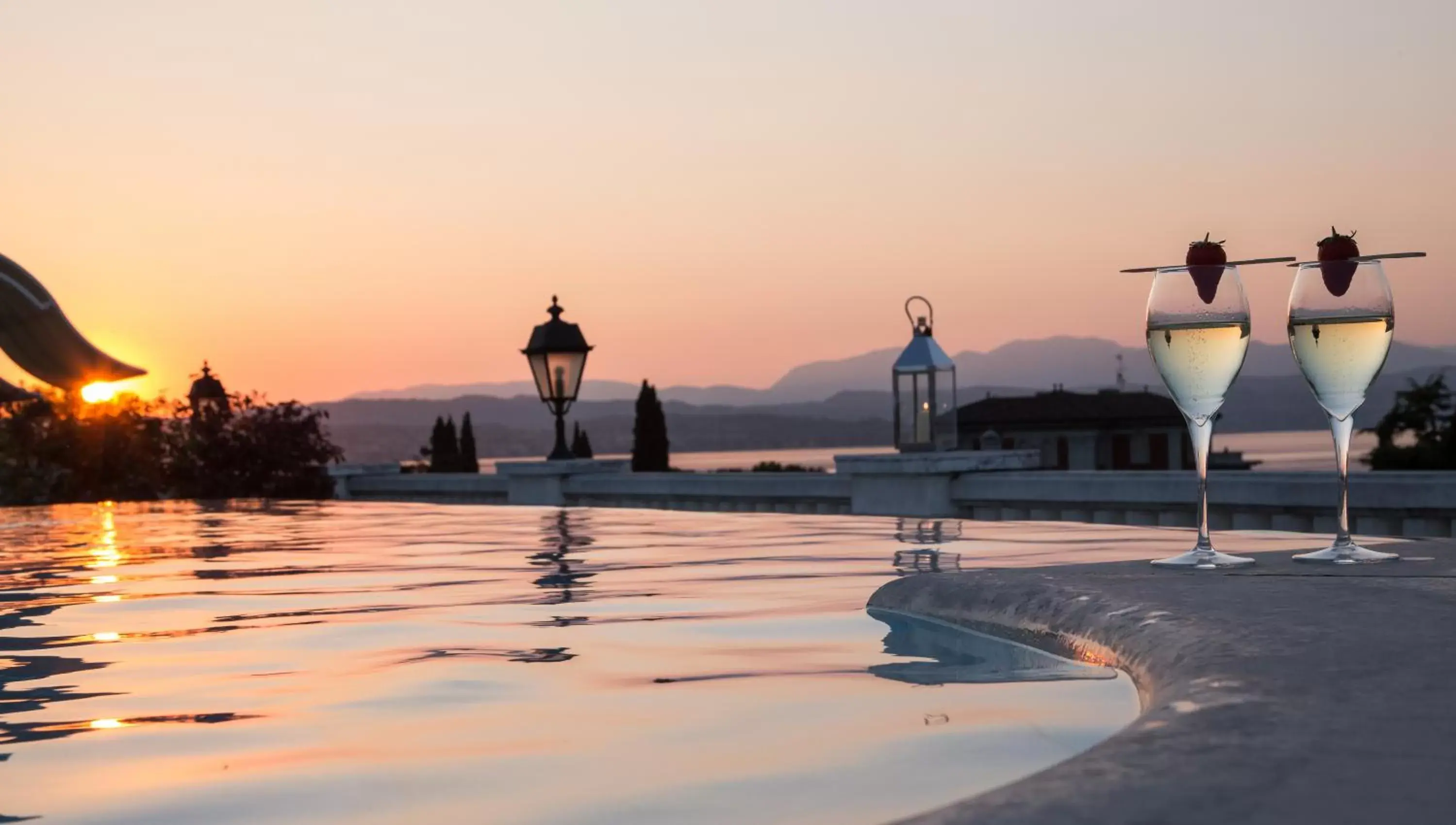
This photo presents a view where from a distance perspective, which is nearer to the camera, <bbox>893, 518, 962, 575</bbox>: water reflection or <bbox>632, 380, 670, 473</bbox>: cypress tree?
<bbox>893, 518, 962, 575</bbox>: water reflection

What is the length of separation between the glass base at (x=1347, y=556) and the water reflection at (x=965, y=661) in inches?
28.6

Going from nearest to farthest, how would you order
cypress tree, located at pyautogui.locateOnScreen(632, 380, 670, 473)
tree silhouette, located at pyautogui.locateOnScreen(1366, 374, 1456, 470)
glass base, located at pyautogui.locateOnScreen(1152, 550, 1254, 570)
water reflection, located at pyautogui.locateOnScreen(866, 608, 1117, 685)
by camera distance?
1. water reflection, located at pyautogui.locateOnScreen(866, 608, 1117, 685)
2. glass base, located at pyautogui.locateOnScreen(1152, 550, 1254, 570)
3. tree silhouette, located at pyautogui.locateOnScreen(1366, 374, 1456, 470)
4. cypress tree, located at pyautogui.locateOnScreen(632, 380, 670, 473)

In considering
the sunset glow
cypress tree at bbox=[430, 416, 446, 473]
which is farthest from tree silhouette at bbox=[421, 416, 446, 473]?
the sunset glow

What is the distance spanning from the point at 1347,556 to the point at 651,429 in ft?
191

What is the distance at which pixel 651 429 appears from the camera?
60750 millimetres

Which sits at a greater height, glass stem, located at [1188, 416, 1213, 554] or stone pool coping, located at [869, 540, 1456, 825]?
glass stem, located at [1188, 416, 1213, 554]

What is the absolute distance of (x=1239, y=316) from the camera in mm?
2547

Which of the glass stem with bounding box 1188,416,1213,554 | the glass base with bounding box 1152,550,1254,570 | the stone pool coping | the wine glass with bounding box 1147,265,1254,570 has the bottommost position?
the stone pool coping

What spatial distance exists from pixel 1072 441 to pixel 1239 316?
93.5 meters

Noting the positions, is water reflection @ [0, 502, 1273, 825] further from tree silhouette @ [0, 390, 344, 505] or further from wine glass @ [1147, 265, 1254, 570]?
tree silhouette @ [0, 390, 344, 505]

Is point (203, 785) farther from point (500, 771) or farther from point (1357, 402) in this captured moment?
point (1357, 402)

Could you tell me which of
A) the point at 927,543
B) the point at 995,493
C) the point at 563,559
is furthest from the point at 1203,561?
the point at 995,493

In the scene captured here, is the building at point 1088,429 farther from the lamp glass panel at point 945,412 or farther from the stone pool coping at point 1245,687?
the stone pool coping at point 1245,687

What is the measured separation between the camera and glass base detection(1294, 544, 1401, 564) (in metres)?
2.56
